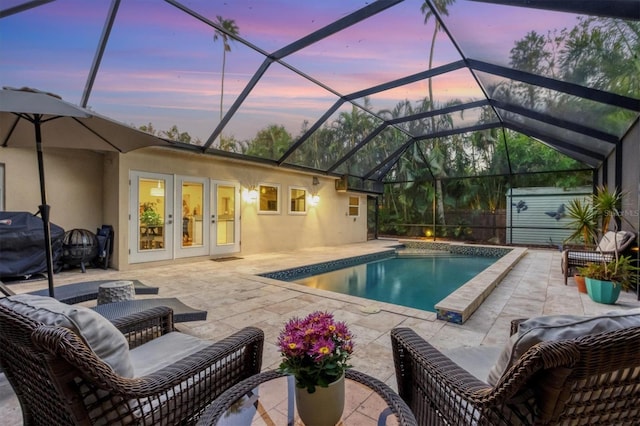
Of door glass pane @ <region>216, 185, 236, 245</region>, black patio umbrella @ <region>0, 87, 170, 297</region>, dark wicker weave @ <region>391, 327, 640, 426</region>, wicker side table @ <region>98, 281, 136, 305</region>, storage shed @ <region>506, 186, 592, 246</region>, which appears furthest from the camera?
storage shed @ <region>506, 186, 592, 246</region>

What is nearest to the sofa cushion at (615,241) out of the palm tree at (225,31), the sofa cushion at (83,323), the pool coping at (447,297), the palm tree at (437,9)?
the pool coping at (447,297)

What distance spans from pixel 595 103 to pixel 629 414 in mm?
5584

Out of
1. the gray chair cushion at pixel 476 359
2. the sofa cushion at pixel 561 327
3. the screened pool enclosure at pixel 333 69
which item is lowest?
the gray chair cushion at pixel 476 359

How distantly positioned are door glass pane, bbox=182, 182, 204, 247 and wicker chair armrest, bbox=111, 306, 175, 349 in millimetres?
5322

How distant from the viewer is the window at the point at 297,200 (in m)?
9.78

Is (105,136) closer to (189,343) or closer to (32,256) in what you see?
Result: (189,343)

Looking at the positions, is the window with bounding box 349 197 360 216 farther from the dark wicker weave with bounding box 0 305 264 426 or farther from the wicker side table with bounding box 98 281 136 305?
the dark wicker weave with bounding box 0 305 264 426

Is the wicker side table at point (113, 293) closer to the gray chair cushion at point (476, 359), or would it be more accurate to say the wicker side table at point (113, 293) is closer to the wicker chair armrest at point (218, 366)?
the wicker chair armrest at point (218, 366)

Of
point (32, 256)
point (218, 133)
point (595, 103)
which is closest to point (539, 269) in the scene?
point (595, 103)

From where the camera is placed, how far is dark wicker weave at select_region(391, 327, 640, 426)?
2.71 feet

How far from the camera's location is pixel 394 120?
28.9 feet

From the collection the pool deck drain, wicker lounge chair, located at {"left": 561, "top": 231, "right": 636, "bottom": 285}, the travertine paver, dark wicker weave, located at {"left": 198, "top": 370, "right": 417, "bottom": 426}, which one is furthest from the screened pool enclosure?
dark wicker weave, located at {"left": 198, "top": 370, "right": 417, "bottom": 426}

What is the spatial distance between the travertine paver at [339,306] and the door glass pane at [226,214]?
178 cm

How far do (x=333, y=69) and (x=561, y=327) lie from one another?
554cm
